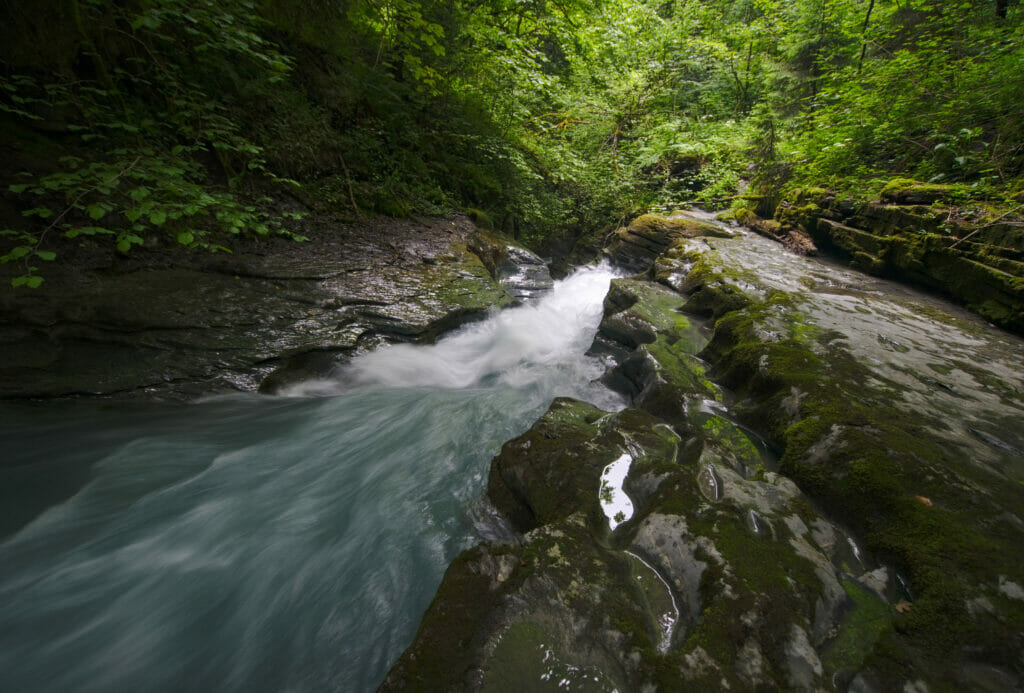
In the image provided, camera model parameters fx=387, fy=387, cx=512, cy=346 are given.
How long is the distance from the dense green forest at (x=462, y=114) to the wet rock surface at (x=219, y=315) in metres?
0.38

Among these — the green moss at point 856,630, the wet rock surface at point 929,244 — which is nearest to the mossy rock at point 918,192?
the wet rock surface at point 929,244

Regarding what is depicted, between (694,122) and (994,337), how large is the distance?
11.0 meters

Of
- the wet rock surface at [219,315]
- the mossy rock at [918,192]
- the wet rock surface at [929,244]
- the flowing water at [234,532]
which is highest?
the mossy rock at [918,192]

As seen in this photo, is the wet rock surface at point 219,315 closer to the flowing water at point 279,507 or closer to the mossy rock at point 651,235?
the flowing water at point 279,507

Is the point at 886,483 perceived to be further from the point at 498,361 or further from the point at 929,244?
the point at 929,244

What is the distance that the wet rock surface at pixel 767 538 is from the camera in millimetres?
1488

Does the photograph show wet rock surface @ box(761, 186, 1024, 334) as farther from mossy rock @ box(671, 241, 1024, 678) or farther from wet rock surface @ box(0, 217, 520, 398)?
wet rock surface @ box(0, 217, 520, 398)

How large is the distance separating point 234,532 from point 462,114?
8.28 metres

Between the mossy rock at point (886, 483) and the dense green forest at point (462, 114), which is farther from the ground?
the dense green forest at point (462, 114)

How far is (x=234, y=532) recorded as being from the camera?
2695mm

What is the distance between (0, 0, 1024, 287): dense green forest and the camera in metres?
3.70

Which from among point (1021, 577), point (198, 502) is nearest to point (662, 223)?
point (1021, 577)

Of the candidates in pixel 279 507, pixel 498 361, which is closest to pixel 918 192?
pixel 498 361

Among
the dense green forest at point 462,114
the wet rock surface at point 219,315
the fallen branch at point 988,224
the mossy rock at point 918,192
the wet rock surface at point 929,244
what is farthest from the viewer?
the mossy rock at point 918,192
